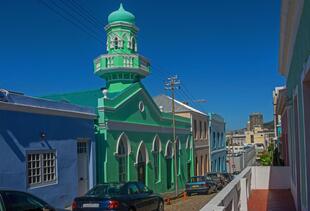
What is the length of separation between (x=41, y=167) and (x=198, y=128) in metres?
25.5

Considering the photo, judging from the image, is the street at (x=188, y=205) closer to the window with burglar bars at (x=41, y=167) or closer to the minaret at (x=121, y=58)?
the window with burglar bars at (x=41, y=167)

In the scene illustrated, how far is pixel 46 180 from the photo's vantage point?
16109 mm

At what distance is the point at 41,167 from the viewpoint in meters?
15.8

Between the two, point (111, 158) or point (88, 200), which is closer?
point (88, 200)

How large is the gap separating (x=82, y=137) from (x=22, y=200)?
966 centimetres

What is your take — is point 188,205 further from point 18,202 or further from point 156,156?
point 18,202

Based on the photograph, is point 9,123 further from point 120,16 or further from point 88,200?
point 120,16

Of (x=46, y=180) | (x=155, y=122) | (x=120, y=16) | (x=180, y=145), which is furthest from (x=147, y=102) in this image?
(x=46, y=180)

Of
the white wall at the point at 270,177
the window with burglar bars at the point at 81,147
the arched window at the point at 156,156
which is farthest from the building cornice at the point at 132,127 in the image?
the white wall at the point at 270,177

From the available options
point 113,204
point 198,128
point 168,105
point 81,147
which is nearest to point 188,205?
point 81,147

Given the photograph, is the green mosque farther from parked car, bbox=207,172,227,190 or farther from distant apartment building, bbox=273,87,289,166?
distant apartment building, bbox=273,87,289,166

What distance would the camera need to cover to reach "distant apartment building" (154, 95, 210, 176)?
37.9 m

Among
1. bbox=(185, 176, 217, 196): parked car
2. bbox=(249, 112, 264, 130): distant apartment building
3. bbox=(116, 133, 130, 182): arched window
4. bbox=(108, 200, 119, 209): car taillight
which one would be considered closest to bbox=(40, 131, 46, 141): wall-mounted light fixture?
bbox=(108, 200, 119, 209): car taillight

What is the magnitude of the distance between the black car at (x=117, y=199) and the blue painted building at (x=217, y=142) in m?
31.7
